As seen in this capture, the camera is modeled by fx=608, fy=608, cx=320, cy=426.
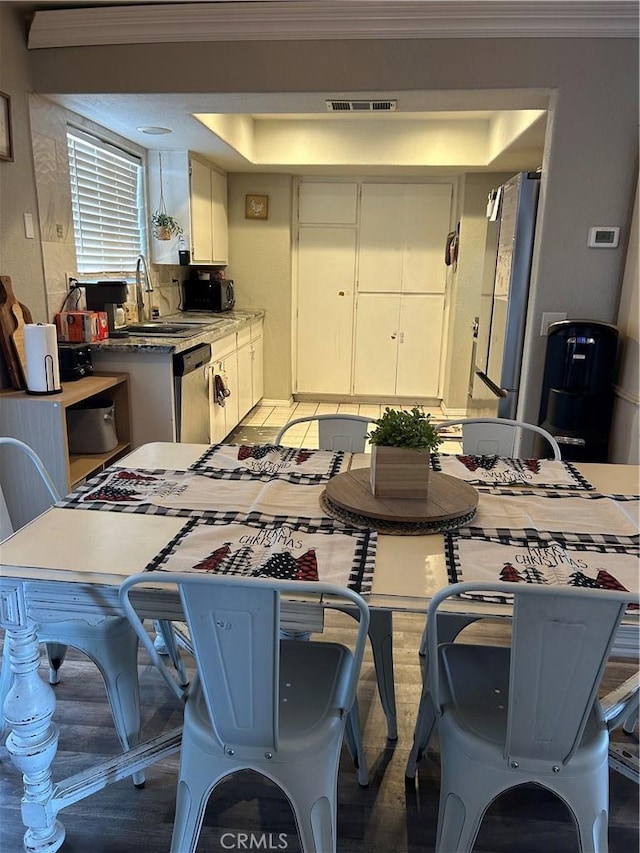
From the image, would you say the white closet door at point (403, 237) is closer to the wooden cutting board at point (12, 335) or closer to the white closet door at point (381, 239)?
the white closet door at point (381, 239)

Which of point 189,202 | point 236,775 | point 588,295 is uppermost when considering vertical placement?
point 189,202

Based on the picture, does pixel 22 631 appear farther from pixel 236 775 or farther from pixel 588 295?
pixel 588 295

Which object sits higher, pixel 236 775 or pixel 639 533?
pixel 639 533

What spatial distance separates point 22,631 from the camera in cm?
132

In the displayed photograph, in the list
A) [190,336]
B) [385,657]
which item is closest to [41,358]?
[190,336]

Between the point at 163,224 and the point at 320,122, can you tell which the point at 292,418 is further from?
the point at 320,122

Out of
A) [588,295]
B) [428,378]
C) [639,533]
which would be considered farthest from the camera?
[428,378]

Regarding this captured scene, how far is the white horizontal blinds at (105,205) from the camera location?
3695 millimetres

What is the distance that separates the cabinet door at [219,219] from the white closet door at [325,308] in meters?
0.72

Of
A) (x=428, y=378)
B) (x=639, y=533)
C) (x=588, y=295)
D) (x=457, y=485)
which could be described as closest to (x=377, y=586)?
(x=457, y=485)

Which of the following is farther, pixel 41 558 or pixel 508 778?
pixel 41 558

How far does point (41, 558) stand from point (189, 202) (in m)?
3.76

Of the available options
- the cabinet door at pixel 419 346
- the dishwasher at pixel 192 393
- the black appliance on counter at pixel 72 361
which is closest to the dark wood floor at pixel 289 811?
the black appliance on counter at pixel 72 361

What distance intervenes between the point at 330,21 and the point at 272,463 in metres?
2.22
